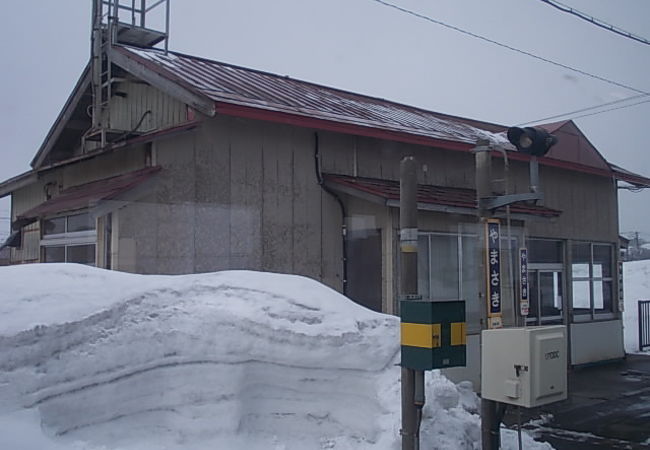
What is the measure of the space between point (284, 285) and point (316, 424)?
1.49 m

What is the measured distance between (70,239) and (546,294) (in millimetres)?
9760

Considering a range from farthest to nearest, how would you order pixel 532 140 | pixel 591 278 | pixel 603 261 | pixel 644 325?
pixel 644 325 < pixel 603 261 < pixel 591 278 < pixel 532 140

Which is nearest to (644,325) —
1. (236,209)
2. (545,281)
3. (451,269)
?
(545,281)

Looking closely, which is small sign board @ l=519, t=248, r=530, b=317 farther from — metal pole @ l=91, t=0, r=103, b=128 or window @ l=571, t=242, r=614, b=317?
window @ l=571, t=242, r=614, b=317

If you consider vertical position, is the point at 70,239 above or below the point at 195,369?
above

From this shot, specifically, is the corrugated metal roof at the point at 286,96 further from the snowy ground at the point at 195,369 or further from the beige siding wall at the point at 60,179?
the snowy ground at the point at 195,369

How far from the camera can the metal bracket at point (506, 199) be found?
6906 millimetres

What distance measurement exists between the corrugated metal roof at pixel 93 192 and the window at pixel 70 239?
32 centimetres

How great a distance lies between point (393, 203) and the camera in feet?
34.2

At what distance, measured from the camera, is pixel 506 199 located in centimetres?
697

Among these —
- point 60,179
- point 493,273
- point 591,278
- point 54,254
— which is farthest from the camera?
point 591,278

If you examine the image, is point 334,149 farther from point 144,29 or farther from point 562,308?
point 562,308

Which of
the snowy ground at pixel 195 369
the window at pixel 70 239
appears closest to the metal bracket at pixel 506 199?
the snowy ground at pixel 195 369

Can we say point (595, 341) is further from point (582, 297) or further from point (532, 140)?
point (532, 140)
